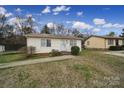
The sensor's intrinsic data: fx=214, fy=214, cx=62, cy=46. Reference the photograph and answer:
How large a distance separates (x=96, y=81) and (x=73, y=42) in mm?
10375

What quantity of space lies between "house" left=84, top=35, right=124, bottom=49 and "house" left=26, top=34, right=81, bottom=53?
7.98 metres

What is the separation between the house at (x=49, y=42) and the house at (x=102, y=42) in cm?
798

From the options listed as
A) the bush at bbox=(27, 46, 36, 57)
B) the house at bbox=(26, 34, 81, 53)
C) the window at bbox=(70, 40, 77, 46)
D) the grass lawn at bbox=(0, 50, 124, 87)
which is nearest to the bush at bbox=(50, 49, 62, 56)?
the house at bbox=(26, 34, 81, 53)

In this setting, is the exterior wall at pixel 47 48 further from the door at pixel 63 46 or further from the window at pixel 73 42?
the window at pixel 73 42

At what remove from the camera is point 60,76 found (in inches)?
483

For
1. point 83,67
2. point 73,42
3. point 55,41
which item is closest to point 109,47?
point 73,42

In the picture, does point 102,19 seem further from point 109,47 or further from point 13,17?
point 13,17

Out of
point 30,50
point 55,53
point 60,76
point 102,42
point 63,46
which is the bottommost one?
point 60,76

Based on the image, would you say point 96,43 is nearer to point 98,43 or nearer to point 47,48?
point 98,43

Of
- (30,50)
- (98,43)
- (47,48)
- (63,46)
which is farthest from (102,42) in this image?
(30,50)

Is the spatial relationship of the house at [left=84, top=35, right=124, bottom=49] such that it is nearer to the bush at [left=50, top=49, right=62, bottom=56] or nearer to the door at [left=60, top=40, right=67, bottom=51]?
the door at [left=60, top=40, right=67, bottom=51]

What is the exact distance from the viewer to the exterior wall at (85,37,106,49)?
29.7 metres

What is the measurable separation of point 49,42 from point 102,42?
11.6 metres

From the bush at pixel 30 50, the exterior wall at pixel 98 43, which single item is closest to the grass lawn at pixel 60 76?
the bush at pixel 30 50
